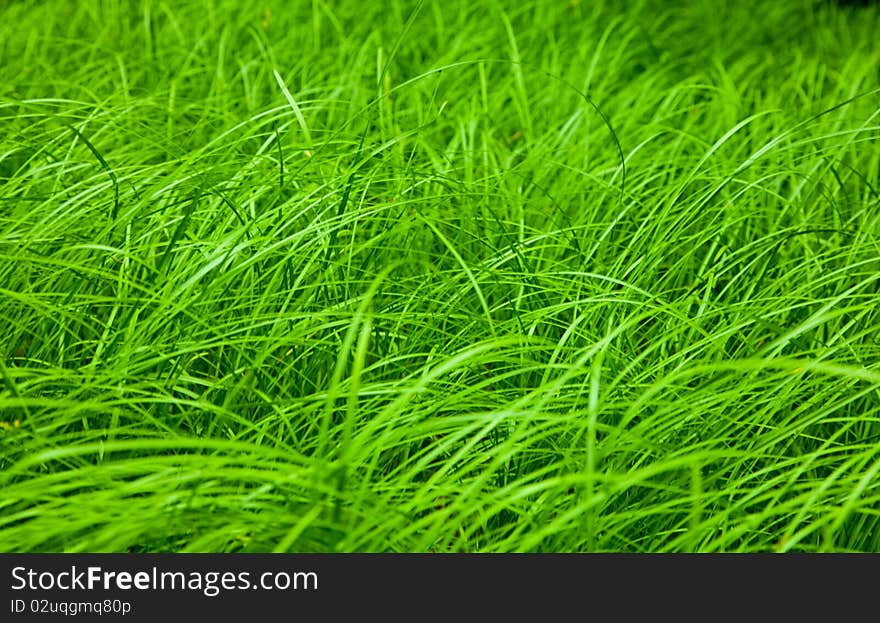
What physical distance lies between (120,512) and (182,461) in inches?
4.2

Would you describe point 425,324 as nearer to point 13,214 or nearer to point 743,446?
point 743,446

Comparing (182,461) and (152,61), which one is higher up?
(152,61)

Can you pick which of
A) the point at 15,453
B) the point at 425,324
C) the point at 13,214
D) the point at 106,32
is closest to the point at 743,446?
the point at 425,324

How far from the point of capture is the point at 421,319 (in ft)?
5.40

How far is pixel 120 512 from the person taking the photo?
1224mm

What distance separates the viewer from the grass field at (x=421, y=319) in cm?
125

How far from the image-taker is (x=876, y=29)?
373cm

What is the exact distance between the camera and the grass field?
125cm

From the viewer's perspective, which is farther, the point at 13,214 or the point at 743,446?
the point at 13,214
